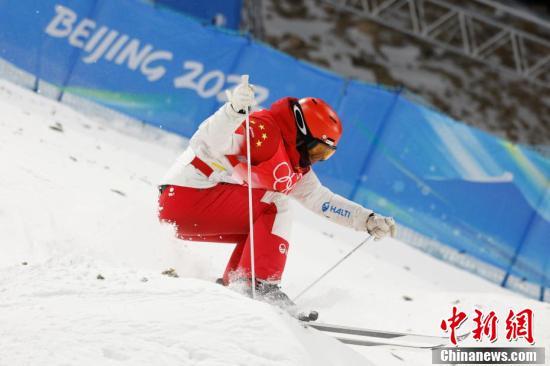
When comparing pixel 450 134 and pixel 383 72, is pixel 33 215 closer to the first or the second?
pixel 450 134

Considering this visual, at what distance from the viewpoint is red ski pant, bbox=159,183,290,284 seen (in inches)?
171

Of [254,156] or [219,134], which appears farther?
[254,156]

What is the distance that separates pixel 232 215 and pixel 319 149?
70cm

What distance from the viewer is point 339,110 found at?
10008 millimetres

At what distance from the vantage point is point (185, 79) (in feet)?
33.1

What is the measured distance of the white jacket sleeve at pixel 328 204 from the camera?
491cm

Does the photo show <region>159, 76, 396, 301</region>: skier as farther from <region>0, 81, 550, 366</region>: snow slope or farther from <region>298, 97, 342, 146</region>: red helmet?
<region>0, 81, 550, 366</region>: snow slope

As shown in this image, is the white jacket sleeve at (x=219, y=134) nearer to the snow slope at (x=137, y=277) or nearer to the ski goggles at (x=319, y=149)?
the ski goggles at (x=319, y=149)

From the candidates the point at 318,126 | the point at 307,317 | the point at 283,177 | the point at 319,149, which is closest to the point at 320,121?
the point at 318,126

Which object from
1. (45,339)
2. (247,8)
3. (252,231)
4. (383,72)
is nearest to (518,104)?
(383,72)

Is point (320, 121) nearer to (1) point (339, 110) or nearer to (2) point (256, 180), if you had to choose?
(2) point (256, 180)

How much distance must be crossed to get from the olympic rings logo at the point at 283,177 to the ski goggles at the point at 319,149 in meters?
0.18

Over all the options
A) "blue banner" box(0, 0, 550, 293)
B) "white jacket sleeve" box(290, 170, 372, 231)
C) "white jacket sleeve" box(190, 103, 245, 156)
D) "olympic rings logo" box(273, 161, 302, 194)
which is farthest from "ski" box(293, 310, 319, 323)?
"blue banner" box(0, 0, 550, 293)

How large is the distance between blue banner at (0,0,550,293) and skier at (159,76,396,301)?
208 inches
